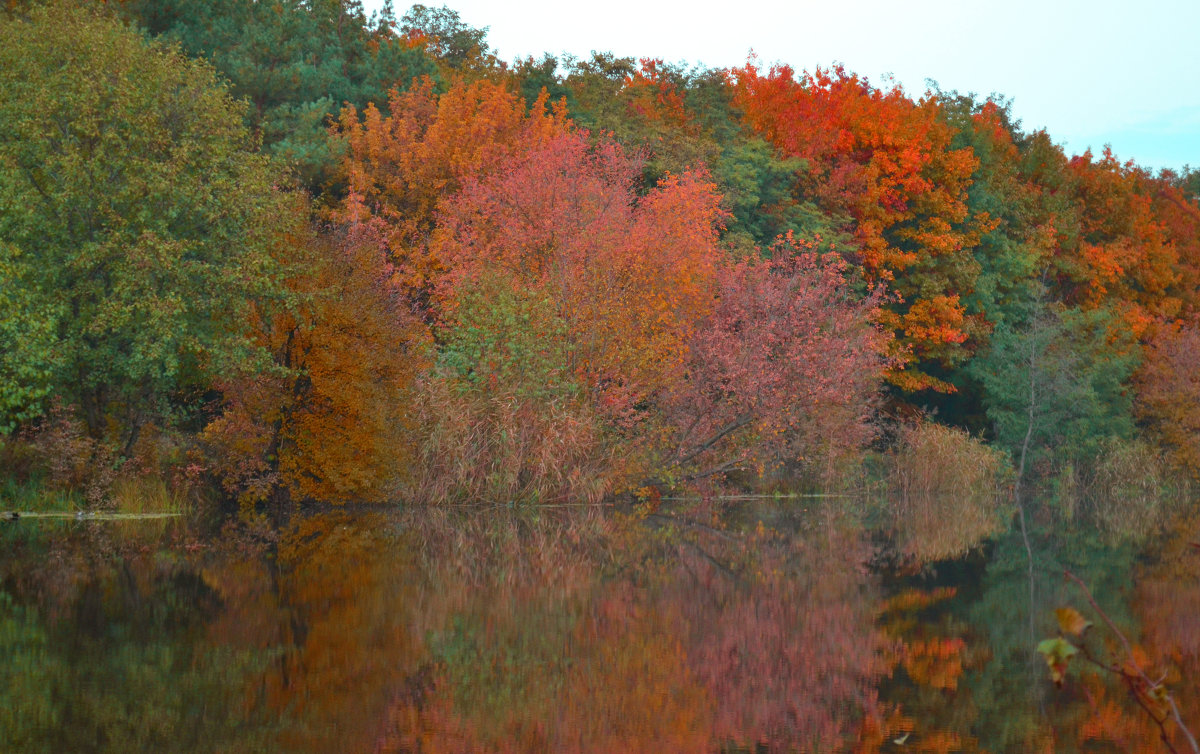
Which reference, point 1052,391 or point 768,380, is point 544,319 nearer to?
point 768,380

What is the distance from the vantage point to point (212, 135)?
67.7 ft

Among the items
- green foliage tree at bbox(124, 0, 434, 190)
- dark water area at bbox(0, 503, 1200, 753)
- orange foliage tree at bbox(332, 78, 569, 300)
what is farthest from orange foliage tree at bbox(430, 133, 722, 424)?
dark water area at bbox(0, 503, 1200, 753)

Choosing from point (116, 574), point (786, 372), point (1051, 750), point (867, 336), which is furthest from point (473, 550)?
point (867, 336)

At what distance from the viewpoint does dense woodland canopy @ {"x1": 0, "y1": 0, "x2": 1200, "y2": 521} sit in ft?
63.4

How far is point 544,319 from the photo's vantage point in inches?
923

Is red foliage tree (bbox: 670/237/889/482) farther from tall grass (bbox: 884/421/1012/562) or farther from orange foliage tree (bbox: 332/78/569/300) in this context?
orange foliage tree (bbox: 332/78/569/300)

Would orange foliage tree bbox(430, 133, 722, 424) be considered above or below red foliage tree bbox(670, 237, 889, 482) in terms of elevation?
above

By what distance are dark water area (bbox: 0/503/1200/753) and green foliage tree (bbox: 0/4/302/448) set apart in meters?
4.94

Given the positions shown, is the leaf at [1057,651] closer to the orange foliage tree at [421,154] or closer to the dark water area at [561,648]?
the dark water area at [561,648]

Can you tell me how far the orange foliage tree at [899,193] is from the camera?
3853 cm

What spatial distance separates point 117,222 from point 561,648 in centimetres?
1405

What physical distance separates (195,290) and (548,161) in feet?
32.5

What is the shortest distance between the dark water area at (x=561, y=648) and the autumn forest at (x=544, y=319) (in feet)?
0.50

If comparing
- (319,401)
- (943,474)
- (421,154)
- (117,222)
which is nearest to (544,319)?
(319,401)
